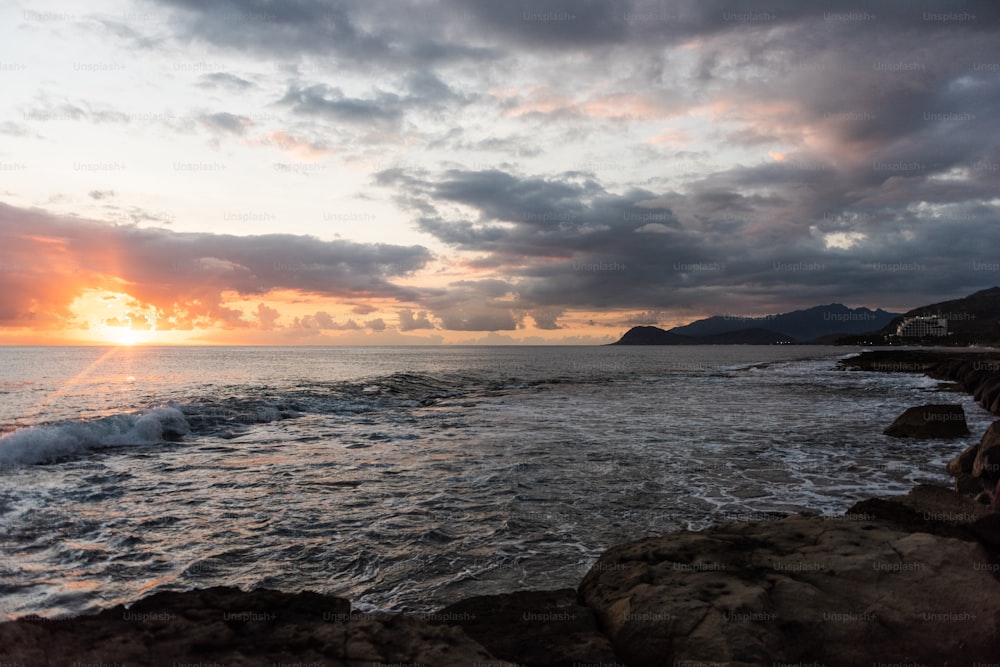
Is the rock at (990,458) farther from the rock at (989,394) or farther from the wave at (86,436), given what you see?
the wave at (86,436)

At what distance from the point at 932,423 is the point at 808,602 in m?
19.4

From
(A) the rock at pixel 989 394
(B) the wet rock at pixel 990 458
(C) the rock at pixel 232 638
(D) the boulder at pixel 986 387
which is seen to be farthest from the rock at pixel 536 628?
(D) the boulder at pixel 986 387

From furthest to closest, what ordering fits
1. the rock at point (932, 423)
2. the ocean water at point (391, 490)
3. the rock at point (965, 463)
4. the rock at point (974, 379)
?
1. the rock at point (974, 379)
2. the rock at point (932, 423)
3. the rock at point (965, 463)
4. the ocean water at point (391, 490)

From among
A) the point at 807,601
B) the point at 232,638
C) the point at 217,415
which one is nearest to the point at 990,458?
the point at 807,601

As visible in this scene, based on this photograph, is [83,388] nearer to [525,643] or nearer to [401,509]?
[401,509]

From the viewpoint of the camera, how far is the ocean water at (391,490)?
8727 mm

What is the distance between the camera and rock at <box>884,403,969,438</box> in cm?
1963

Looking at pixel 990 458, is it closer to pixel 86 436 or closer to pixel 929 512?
pixel 929 512

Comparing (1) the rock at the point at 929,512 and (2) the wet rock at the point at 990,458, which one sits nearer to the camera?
(1) the rock at the point at 929,512

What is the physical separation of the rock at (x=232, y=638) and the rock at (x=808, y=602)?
2.04 metres

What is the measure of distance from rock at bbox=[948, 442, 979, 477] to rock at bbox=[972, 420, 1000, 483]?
814mm

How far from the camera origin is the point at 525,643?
5.54 metres

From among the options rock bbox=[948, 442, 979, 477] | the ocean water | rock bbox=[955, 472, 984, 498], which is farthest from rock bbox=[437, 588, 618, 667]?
rock bbox=[948, 442, 979, 477]

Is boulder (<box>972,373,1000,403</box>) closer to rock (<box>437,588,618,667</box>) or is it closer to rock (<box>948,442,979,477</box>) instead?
rock (<box>948,442,979,477</box>)
